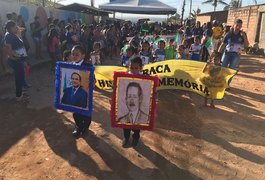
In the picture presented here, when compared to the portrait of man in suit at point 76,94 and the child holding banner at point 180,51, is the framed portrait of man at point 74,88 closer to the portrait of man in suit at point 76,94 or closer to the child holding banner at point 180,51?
the portrait of man in suit at point 76,94

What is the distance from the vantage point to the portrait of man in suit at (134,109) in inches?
190

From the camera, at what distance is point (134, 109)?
4.86 m

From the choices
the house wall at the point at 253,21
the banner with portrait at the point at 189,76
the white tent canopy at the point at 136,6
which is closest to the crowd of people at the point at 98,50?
the banner with portrait at the point at 189,76

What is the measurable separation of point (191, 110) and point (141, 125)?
2.69 metres

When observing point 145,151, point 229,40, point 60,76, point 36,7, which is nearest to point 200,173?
point 145,151

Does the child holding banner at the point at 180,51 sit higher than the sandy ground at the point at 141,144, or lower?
higher

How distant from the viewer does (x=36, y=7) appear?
14867 millimetres

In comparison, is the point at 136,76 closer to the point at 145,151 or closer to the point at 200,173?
the point at 145,151

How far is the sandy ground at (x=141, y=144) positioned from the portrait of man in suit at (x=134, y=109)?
0.51 meters

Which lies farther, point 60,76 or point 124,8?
point 124,8

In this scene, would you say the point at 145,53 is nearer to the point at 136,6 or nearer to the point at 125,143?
the point at 125,143

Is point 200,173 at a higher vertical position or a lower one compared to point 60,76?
lower

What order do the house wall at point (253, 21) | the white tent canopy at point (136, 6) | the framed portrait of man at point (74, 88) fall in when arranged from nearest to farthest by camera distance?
the framed portrait of man at point (74, 88), the white tent canopy at point (136, 6), the house wall at point (253, 21)

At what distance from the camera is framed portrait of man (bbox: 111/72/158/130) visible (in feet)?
15.7
